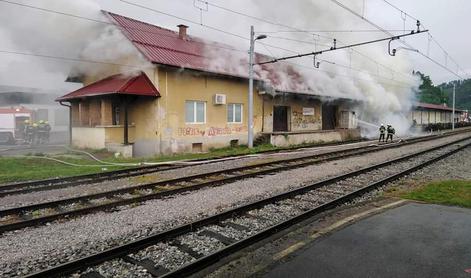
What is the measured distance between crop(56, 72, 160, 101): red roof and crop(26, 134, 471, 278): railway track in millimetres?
10534

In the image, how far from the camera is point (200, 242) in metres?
5.50

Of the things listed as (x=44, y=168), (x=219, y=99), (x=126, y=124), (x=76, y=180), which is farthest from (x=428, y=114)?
(x=76, y=180)

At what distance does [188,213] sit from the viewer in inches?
282

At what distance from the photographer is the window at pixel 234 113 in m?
22.0

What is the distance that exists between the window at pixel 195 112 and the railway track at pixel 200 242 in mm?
11408

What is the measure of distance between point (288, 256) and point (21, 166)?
40.6 ft

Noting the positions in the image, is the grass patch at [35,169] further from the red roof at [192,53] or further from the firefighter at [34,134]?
the firefighter at [34,134]

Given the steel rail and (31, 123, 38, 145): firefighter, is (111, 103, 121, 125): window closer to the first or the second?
the steel rail

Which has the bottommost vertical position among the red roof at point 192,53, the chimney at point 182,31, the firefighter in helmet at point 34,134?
the firefighter in helmet at point 34,134

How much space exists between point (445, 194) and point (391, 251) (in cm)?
440

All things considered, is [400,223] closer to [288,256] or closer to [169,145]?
[288,256]

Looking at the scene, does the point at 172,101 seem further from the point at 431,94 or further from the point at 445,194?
the point at 431,94

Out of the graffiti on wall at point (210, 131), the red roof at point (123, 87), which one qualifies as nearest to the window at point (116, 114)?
the red roof at point (123, 87)

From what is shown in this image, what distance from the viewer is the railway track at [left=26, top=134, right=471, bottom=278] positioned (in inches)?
176
